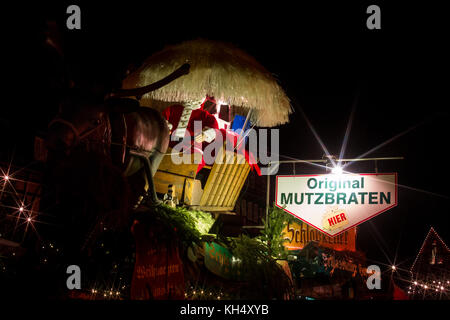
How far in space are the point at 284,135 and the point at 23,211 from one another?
393 inches

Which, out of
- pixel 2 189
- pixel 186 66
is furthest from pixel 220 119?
pixel 2 189

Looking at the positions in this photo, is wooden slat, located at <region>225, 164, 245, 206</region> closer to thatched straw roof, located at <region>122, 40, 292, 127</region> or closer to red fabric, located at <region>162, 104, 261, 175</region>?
red fabric, located at <region>162, 104, 261, 175</region>

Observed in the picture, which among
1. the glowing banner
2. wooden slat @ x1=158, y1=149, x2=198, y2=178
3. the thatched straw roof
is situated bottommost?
the glowing banner

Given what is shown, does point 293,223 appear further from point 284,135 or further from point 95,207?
point 95,207

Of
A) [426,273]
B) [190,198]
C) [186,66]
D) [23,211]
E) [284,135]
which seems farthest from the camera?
[284,135]

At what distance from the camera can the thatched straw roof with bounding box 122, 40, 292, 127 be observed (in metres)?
6.28

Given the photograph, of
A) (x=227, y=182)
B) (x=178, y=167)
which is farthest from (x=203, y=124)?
(x=227, y=182)

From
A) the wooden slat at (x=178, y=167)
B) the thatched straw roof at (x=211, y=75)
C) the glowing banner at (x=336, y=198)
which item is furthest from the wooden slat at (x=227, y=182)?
the thatched straw roof at (x=211, y=75)

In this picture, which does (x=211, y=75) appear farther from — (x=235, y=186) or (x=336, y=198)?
(x=336, y=198)

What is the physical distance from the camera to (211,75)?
625 centimetres

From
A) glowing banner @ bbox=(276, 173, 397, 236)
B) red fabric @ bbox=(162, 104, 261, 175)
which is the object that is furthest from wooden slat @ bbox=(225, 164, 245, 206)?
glowing banner @ bbox=(276, 173, 397, 236)

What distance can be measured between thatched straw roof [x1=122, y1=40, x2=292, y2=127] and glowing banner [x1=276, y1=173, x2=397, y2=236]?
2.61 meters
